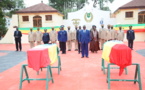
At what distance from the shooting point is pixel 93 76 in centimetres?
577

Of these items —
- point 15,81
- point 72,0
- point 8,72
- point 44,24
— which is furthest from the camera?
point 72,0

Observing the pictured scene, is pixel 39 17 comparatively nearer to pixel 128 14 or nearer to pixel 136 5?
pixel 128 14

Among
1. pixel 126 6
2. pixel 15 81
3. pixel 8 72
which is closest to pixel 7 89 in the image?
pixel 15 81

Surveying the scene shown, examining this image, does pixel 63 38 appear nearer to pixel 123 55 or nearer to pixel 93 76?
pixel 93 76

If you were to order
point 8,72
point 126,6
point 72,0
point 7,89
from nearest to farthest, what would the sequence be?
point 7,89
point 8,72
point 126,6
point 72,0

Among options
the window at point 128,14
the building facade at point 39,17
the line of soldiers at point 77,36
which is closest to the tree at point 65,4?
the building facade at point 39,17

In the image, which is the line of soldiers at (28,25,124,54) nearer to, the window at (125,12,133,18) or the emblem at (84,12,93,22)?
the emblem at (84,12,93,22)

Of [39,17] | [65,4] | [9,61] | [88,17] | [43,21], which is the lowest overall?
[9,61]

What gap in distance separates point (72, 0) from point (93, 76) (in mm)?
33636

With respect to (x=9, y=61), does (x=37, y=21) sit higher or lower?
higher

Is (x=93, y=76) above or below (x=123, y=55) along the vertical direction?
below

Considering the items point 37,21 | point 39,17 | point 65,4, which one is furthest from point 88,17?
point 65,4

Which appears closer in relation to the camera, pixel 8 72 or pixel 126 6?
pixel 8 72

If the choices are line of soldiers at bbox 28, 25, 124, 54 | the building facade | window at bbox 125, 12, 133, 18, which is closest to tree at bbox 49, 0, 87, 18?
the building facade
